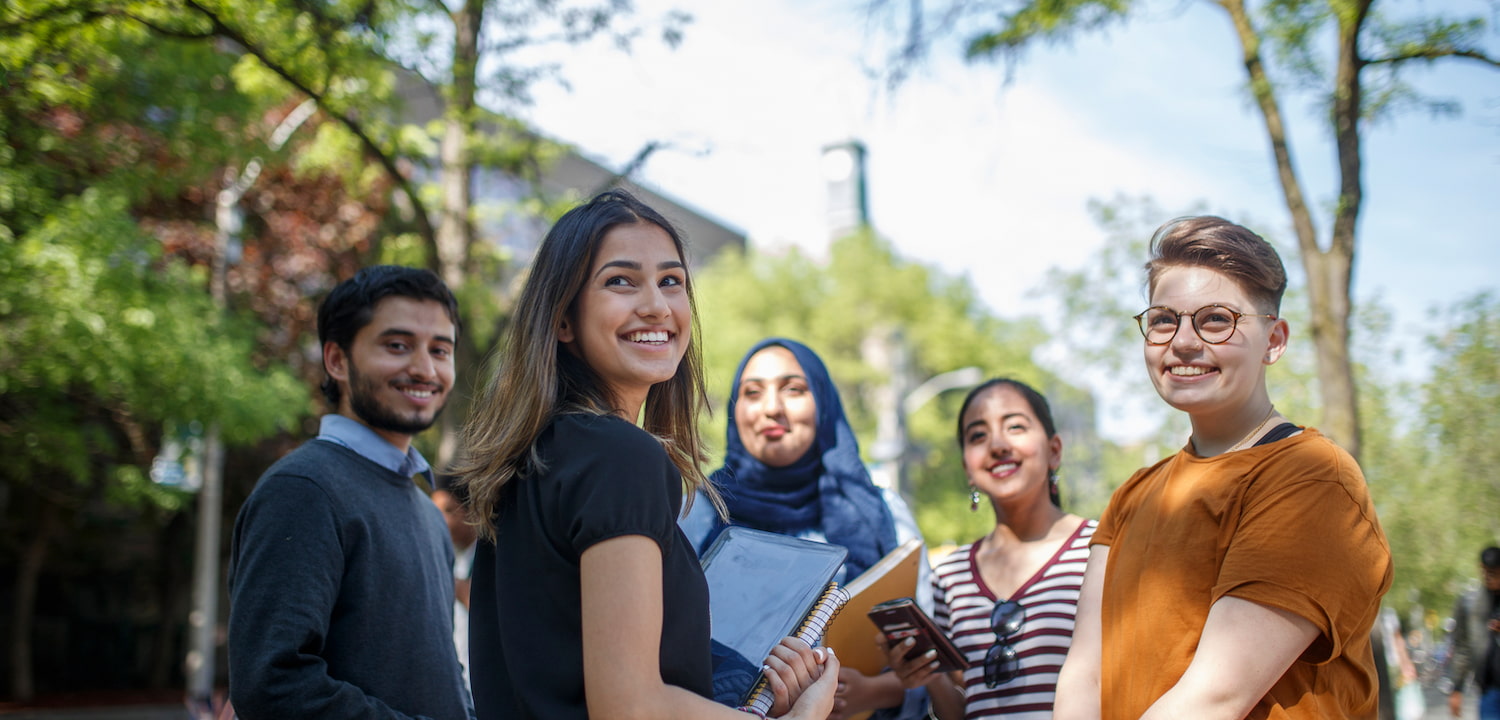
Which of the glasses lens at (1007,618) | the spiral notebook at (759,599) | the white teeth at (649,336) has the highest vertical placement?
the white teeth at (649,336)

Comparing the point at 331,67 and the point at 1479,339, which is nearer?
the point at 331,67

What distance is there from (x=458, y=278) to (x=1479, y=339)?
1289 cm

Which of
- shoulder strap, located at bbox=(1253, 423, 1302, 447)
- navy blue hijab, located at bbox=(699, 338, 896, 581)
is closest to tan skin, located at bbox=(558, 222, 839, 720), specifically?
shoulder strap, located at bbox=(1253, 423, 1302, 447)

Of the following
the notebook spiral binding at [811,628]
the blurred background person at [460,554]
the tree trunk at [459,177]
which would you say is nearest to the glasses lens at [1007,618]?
the notebook spiral binding at [811,628]

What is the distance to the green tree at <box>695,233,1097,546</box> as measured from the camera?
98.1 feet

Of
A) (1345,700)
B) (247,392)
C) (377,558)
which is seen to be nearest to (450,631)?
(377,558)

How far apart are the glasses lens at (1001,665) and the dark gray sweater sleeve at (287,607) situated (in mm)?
1617

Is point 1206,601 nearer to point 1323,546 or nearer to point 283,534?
point 1323,546

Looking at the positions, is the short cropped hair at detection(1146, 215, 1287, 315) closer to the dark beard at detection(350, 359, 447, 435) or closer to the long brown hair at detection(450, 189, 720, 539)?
the long brown hair at detection(450, 189, 720, 539)

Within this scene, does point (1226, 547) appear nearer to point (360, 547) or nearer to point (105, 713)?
point (360, 547)

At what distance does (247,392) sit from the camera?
10719mm

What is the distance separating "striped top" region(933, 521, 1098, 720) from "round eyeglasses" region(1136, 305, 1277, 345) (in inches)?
35.5

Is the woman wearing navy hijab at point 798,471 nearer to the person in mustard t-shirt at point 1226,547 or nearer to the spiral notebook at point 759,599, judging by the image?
the person in mustard t-shirt at point 1226,547

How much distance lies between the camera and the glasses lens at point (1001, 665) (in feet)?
10.2
